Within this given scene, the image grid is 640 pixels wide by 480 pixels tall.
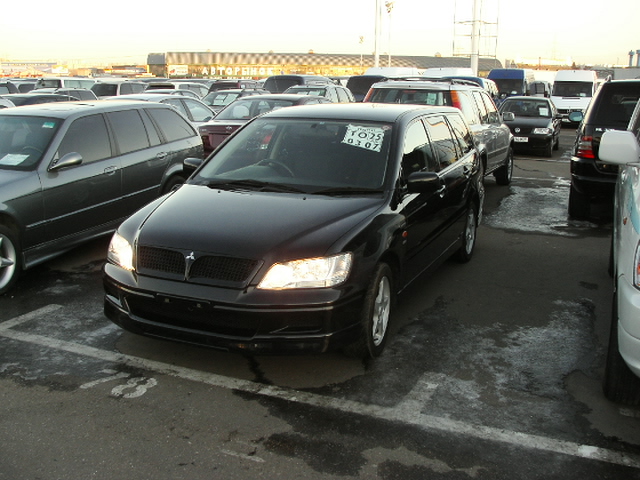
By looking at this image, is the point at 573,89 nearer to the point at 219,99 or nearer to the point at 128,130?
the point at 219,99

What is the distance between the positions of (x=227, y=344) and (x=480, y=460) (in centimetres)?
156

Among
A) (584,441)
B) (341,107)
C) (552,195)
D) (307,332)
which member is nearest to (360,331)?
(307,332)

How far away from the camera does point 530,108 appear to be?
18.0m

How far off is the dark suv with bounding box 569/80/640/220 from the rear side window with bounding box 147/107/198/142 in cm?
501

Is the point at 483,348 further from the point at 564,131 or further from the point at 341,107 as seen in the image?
the point at 564,131

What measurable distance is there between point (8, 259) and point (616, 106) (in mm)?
7524

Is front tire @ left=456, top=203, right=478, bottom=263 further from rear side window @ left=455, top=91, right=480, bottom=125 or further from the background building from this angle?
the background building

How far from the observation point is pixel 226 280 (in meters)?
3.99

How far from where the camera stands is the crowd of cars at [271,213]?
397 cm

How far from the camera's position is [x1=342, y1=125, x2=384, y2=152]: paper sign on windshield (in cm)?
515

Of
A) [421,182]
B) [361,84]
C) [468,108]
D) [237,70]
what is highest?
[237,70]

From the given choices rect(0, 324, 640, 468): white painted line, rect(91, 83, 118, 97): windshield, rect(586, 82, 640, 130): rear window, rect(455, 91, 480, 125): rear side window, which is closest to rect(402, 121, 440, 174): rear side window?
rect(0, 324, 640, 468): white painted line

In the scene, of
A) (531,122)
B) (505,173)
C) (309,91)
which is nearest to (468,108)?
(505,173)

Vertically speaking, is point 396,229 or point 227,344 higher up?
point 396,229
